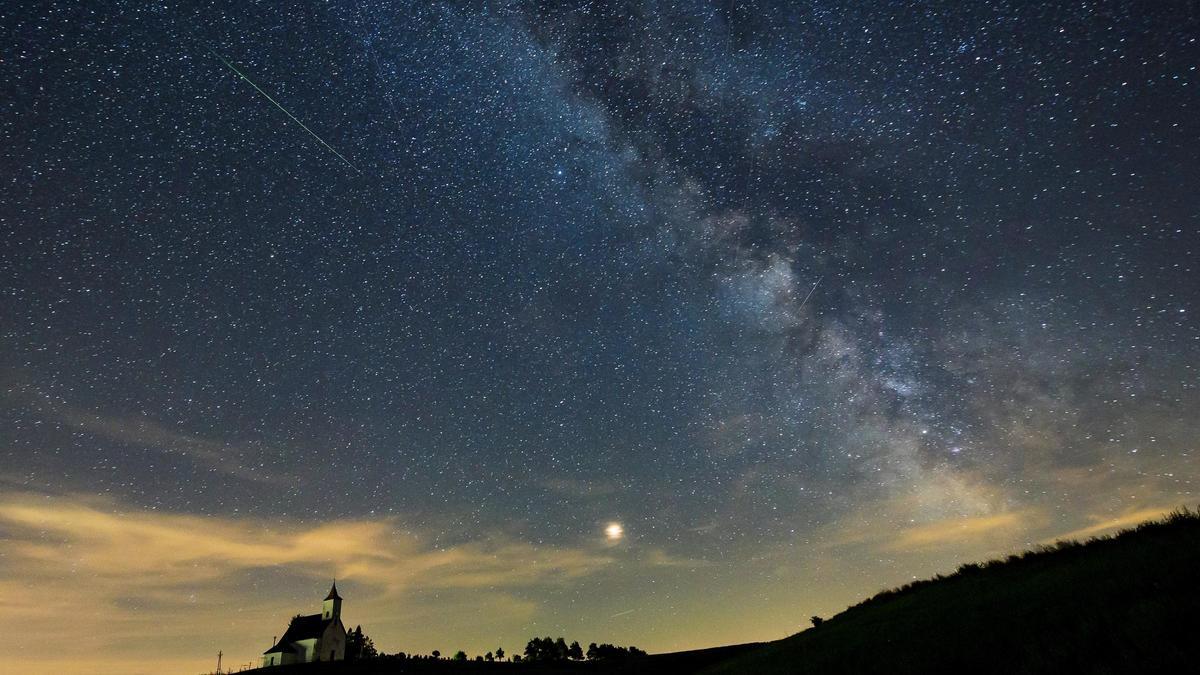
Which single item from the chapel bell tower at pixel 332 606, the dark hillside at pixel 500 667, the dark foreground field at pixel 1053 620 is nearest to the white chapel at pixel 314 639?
the chapel bell tower at pixel 332 606

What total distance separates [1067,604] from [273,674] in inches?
2821

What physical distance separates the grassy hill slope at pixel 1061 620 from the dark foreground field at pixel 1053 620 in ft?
0.09

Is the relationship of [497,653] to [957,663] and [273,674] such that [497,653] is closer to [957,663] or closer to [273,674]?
[273,674]

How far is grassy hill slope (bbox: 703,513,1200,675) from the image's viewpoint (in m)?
8.66

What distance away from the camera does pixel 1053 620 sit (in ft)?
36.7

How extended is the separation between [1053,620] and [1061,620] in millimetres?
169

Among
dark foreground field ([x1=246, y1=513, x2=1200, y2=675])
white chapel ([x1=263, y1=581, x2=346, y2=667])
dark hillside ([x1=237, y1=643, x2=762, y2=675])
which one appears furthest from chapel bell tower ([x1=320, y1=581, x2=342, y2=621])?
dark foreground field ([x1=246, y1=513, x2=1200, y2=675])

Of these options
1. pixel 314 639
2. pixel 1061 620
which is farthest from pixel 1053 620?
pixel 314 639

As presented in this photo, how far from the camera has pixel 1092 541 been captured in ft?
61.0

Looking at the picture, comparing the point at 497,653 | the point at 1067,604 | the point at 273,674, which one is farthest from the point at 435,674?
the point at 497,653

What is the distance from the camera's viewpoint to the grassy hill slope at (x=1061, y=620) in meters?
8.66

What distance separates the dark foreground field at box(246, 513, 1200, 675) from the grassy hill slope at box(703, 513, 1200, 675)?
3 cm

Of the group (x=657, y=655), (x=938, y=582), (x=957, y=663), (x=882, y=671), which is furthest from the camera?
(x=657, y=655)

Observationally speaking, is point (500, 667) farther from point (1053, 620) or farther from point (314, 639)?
point (1053, 620)
